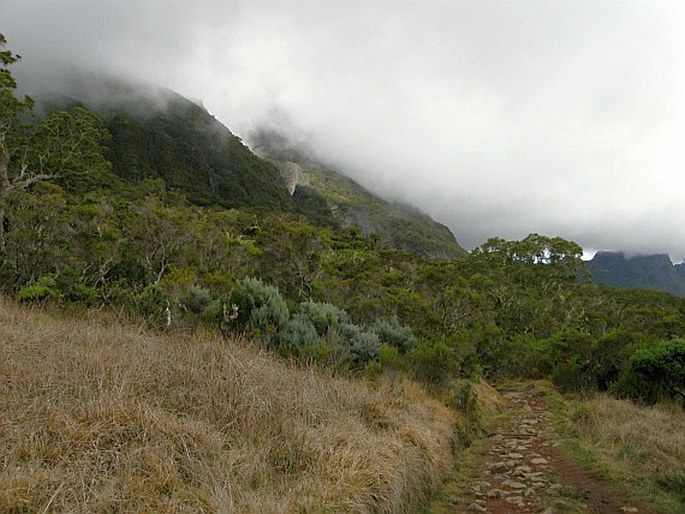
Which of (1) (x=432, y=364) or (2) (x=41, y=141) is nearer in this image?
(1) (x=432, y=364)

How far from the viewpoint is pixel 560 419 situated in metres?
10.5

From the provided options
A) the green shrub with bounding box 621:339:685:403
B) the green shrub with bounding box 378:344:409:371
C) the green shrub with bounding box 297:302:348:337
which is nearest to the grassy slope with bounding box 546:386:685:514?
the green shrub with bounding box 621:339:685:403

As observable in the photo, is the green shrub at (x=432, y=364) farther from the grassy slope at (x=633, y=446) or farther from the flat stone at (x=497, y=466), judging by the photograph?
the flat stone at (x=497, y=466)

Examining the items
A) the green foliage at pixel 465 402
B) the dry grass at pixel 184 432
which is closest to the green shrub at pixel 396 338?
the green foliage at pixel 465 402

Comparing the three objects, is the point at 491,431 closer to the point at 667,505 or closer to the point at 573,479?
the point at 573,479

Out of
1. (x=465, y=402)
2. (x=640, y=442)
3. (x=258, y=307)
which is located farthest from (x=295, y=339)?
(x=640, y=442)

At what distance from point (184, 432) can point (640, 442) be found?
21.9 ft

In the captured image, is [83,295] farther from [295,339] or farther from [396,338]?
[396,338]

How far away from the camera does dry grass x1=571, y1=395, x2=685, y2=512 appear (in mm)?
5617

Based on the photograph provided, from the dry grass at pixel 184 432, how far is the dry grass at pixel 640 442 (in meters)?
2.33

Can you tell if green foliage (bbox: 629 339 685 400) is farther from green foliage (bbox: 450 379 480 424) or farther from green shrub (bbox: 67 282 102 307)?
green shrub (bbox: 67 282 102 307)

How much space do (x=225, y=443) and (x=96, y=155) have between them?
23.2 metres

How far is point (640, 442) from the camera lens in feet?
23.3

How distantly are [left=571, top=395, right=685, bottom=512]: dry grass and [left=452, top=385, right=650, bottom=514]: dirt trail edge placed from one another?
416 millimetres
